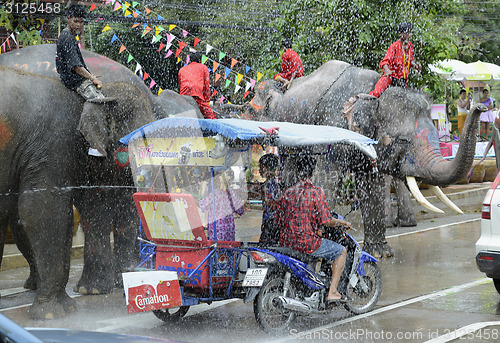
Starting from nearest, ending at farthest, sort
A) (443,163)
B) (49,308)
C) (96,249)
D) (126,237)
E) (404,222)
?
(49,308), (96,249), (126,237), (443,163), (404,222)

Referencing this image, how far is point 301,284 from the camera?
7.07m

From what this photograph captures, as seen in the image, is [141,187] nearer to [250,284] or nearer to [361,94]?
[250,284]

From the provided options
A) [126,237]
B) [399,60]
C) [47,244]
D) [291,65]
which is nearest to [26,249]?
[126,237]

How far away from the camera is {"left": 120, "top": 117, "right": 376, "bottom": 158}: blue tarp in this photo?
677 cm

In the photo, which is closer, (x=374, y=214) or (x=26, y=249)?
(x=26, y=249)

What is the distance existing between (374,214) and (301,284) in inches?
149

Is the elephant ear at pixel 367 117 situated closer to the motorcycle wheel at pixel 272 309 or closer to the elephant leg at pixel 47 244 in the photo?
the motorcycle wheel at pixel 272 309

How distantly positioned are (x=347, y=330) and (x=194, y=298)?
4.79ft

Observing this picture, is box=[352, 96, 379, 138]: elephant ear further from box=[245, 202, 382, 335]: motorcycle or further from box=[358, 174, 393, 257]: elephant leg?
box=[245, 202, 382, 335]: motorcycle

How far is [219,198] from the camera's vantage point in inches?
278

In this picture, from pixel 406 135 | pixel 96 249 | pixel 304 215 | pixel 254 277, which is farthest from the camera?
pixel 406 135

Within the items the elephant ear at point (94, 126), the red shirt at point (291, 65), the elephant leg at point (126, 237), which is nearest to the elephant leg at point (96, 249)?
the elephant leg at point (126, 237)

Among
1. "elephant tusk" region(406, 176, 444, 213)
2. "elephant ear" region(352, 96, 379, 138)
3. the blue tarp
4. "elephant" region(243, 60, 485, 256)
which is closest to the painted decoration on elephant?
the blue tarp

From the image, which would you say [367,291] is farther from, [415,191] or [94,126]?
[94,126]
